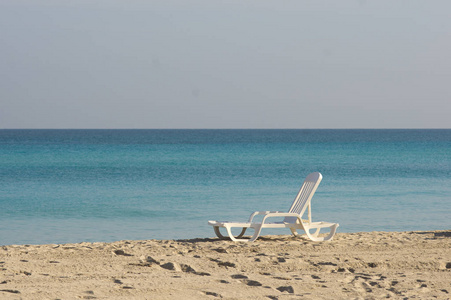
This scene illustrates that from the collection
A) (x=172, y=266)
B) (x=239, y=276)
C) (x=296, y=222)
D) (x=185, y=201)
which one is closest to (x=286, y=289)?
(x=239, y=276)

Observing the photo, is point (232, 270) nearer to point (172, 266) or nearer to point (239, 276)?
point (239, 276)

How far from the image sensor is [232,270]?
19.6 ft

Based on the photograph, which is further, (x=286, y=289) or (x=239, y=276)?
(x=239, y=276)

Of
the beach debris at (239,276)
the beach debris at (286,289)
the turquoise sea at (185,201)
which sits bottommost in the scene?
the beach debris at (286,289)

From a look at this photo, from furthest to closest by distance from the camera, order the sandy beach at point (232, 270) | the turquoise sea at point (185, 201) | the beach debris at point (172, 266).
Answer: the turquoise sea at point (185, 201)
the beach debris at point (172, 266)
the sandy beach at point (232, 270)

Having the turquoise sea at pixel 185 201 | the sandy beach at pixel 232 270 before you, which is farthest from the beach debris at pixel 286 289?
the turquoise sea at pixel 185 201

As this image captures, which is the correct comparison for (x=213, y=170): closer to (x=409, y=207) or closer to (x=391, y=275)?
(x=409, y=207)

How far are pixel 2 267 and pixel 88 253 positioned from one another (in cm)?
117

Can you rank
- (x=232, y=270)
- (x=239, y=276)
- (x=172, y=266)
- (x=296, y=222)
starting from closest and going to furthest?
(x=239, y=276) < (x=232, y=270) < (x=172, y=266) < (x=296, y=222)

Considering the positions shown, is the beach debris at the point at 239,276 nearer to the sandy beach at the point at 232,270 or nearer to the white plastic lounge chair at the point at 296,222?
the sandy beach at the point at 232,270

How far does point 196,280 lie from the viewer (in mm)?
5434

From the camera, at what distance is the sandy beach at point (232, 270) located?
4.97 m

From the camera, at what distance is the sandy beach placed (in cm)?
497

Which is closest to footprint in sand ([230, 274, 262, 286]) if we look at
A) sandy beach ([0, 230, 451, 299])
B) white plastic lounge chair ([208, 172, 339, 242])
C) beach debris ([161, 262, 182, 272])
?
sandy beach ([0, 230, 451, 299])
